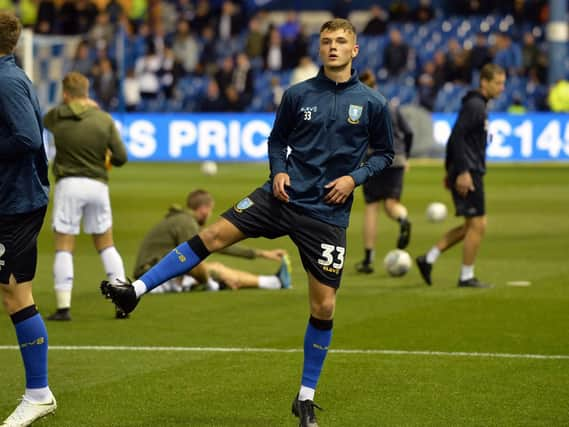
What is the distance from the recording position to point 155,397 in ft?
26.2

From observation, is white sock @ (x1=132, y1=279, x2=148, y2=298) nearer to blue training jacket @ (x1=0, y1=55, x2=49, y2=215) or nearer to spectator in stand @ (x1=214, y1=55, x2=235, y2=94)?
blue training jacket @ (x1=0, y1=55, x2=49, y2=215)

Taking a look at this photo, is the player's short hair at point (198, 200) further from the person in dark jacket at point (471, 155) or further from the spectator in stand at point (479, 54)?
the spectator in stand at point (479, 54)

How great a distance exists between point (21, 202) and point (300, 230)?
4.87ft

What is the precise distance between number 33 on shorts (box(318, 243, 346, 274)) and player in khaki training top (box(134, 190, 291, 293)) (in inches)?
214

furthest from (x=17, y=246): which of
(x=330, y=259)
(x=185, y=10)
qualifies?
(x=185, y=10)

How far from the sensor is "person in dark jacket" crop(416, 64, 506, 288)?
496 inches

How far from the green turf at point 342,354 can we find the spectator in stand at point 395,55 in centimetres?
1803

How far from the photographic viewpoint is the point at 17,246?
7.00 metres

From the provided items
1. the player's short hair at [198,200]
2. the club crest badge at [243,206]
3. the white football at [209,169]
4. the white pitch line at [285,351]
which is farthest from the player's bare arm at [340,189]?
the white football at [209,169]

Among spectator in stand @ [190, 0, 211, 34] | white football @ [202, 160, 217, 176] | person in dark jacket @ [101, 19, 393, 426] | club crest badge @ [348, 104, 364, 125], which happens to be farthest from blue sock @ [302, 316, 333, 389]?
spectator in stand @ [190, 0, 211, 34]

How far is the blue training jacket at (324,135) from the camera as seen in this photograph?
7.08m

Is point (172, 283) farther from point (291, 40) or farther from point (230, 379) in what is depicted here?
point (291, 40)

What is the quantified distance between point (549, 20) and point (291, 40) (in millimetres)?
6870

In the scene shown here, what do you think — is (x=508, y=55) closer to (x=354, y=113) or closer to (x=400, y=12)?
(x=400, y=12)
